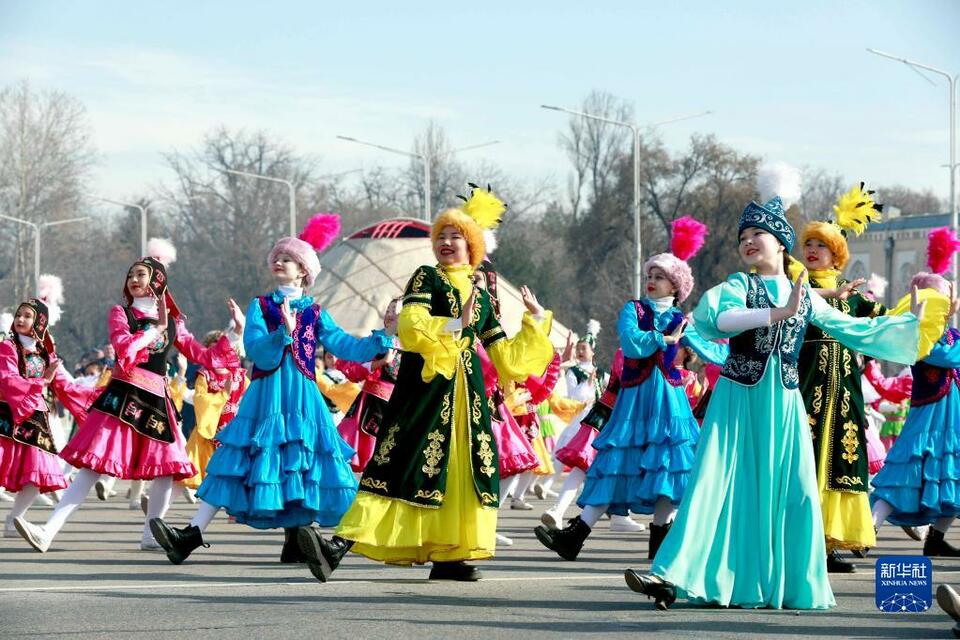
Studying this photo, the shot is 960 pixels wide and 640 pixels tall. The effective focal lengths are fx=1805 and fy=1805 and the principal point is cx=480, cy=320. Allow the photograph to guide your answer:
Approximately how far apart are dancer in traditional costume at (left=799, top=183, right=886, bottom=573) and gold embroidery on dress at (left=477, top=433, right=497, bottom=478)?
1969 millimetres

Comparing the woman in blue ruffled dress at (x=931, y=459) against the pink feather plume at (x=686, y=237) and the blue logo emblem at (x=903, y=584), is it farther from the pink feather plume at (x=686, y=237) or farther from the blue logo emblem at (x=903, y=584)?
the blue logo emblem at (x=903, y=584)

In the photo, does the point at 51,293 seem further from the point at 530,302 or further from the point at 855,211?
the point at 855,211

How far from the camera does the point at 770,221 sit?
27.5ft

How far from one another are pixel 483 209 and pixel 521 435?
369 cm

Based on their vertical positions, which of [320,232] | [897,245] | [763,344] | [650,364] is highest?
[897,245]

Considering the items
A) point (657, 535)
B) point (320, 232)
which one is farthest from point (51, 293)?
point (657, 535)

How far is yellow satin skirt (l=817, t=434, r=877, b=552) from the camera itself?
32.5ft

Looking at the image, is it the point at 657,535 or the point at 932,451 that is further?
the point at 932,451

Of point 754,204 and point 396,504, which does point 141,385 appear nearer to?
point 396,504

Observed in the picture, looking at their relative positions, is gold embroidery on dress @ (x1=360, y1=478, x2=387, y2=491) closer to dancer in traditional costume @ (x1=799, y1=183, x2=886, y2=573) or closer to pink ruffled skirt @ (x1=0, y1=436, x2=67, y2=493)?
dancer in traditional costume @ (x1=799, y1=183, x2=886, y2=573)

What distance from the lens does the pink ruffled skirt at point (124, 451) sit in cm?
1138

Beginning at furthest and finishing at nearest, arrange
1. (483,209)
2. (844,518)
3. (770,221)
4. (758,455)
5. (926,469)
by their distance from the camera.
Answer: (926,469)
(844,518)
(483,209)
(770,221)
(758,455)

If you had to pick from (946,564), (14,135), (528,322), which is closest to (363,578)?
(528,322)

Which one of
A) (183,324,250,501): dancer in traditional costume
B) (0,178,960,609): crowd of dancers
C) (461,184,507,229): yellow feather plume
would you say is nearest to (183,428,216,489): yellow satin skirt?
(183,324,250,501): dancer in traditional costume
